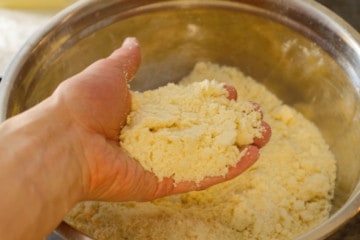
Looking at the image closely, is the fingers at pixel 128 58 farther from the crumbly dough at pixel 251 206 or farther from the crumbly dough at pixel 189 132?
the crumbly dough at pixel 251 206

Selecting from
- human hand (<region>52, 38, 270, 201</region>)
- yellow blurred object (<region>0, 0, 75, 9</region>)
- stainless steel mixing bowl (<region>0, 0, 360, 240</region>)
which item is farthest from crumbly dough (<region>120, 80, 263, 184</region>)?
yellow blurred object (<region>0, 0, 75, 9</region>)

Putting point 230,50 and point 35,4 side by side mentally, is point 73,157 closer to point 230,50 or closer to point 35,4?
point 230,50

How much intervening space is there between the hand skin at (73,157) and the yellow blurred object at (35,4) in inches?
20.3

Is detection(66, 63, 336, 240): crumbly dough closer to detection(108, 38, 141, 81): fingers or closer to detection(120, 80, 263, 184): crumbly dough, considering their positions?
detection(120, 80, 263, 184): crumbly dough

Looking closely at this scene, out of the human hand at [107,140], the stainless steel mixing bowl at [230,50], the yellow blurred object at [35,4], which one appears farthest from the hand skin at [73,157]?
the yellow blurred object at [35,4]

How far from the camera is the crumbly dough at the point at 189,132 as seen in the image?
0.83 meters

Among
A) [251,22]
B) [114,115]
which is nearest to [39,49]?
[114,115]

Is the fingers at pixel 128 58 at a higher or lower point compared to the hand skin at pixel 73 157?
higher

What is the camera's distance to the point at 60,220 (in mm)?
716

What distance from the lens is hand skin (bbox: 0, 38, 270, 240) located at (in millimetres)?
670

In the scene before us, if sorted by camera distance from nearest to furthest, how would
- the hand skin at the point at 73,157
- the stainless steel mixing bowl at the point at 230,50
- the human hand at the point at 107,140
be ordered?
the hand skin at the point at 73,157, the human hand at the point at 107,140, the stainless steel mixing bowl at the point at 230,50

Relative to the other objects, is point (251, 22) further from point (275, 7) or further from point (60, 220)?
point (60, 220)

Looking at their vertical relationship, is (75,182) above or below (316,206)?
above

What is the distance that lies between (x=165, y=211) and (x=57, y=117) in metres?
0.28
